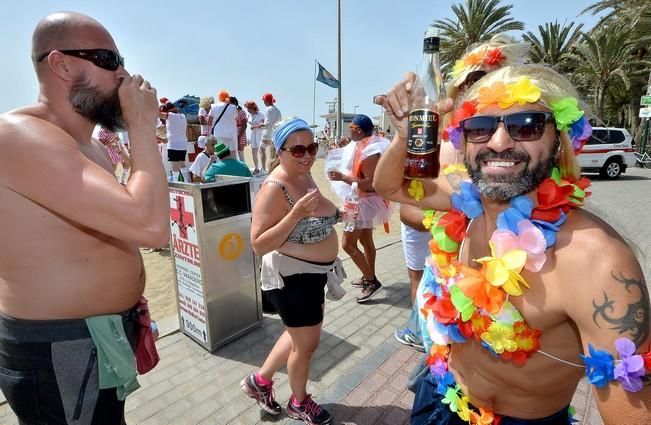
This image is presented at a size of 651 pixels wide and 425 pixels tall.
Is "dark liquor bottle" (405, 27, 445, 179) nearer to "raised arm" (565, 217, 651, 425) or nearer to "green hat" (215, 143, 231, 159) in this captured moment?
"raised arm" (565, 217, 651, 425)

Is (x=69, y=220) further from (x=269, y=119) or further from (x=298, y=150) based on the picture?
(x=269, y=119)

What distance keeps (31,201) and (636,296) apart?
2.04m

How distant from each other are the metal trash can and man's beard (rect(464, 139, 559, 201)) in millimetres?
2407

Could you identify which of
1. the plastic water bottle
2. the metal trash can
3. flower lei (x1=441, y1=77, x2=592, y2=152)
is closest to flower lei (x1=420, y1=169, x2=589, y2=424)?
flower lei (x1=441, y1=77, x2=592, y2=152)

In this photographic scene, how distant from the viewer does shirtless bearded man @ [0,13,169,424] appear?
1.28 metres

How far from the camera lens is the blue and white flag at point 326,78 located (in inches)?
680

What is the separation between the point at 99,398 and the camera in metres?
1.60

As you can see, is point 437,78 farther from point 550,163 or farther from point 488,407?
point 488,407

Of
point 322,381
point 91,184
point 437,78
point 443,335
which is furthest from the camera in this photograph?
point 322,381

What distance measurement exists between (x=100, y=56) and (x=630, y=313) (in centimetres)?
207

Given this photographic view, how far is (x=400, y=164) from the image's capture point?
1.89 meters

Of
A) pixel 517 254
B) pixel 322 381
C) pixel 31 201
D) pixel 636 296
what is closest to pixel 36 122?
pixel 31 201

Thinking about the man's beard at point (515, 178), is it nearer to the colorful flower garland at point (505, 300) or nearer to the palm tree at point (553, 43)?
the colorful flower garland at point (505, 300)

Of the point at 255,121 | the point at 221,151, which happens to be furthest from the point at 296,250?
the point at 255,121
